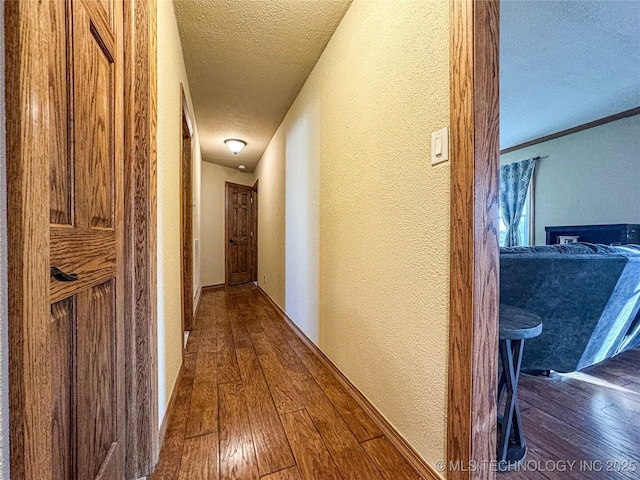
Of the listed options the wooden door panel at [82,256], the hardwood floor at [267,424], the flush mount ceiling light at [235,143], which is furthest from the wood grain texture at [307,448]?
the flush mount ceiling light at [235,143]

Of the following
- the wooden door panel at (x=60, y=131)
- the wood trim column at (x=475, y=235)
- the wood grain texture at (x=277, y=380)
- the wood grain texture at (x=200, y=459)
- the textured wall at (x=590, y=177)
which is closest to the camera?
the wooden door panel at (x=60, y=131)

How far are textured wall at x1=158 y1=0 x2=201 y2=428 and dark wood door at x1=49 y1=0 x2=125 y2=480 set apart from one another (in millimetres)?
319

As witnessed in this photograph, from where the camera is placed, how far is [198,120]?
3.18m

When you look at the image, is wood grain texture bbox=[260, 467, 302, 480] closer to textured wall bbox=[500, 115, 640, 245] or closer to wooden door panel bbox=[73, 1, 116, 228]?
wooden door panel bbox=[73, 1, 116, 228]

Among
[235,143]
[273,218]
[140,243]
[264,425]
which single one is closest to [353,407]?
[264,425]

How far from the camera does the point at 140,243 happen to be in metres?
1.05

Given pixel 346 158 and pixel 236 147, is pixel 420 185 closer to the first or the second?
pixel 346 158

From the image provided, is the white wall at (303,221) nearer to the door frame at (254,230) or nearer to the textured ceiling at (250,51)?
the textured ceiling at (250,51)

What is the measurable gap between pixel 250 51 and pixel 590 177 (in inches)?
198

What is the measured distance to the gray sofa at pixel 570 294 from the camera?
1.60 meters

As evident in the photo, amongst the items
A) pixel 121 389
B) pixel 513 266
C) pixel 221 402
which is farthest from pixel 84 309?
pixel 513 266

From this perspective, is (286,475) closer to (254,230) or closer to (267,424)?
(267,424)

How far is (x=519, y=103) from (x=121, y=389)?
182 inches

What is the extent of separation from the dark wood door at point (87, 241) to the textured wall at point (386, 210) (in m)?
1.08
